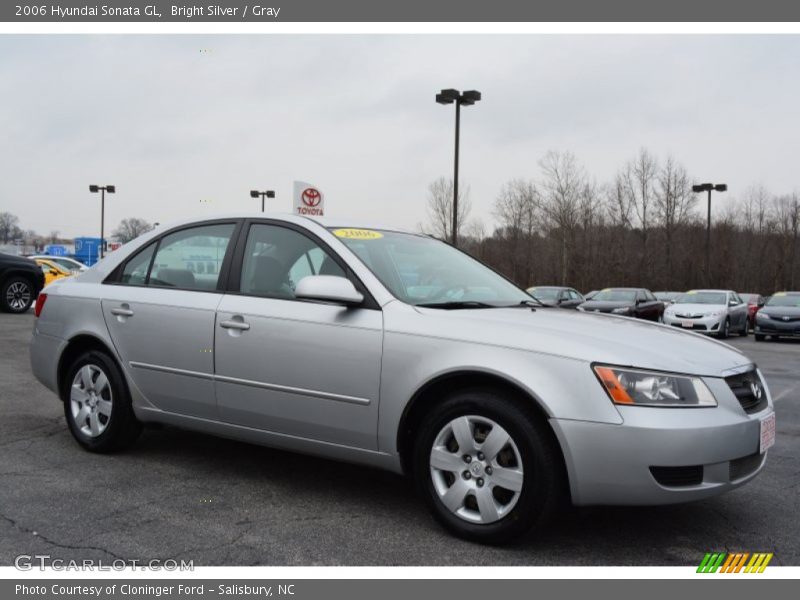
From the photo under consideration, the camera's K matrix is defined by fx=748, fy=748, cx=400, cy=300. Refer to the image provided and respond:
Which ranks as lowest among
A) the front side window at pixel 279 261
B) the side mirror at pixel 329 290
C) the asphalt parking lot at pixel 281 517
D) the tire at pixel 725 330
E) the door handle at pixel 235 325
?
the tire at pixel 725 330

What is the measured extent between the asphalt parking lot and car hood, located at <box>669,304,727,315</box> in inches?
632

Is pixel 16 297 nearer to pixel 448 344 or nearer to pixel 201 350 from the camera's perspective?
pixel 201 350

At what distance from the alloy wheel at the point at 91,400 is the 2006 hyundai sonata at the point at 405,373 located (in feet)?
0.04

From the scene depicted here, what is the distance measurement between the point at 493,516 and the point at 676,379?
1.02 metres

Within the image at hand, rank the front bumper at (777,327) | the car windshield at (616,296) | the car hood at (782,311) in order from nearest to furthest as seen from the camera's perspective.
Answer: the front bumper at (777,327) < the car hood at (782,311) < the car windshield at (616,296)

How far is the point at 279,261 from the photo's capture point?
443 centimetres

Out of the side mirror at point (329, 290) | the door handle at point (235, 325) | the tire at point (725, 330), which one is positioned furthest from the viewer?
the tire at point (725, 330)

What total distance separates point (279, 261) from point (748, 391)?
2.62 metres

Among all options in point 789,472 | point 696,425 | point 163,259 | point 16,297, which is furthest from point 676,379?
point 16,297

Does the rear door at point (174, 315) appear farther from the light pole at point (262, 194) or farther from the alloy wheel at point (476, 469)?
the light pole at point (262, 194)

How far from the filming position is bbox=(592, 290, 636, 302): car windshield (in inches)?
912

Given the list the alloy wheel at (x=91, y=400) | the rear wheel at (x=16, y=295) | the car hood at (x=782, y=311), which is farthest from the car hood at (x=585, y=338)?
the car hood at (x=782, y=311)

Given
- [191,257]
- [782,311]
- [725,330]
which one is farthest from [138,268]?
[725,330]

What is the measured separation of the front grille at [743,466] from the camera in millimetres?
3363
